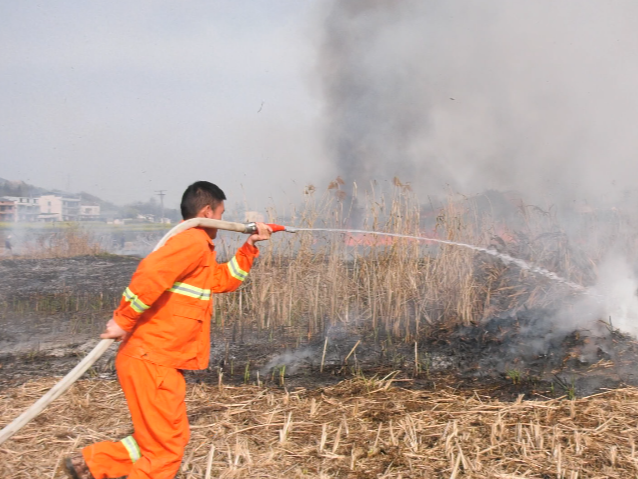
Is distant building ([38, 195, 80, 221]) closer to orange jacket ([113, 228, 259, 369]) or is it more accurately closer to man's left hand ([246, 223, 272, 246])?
man's left hand ([246, 223, 272, 246])

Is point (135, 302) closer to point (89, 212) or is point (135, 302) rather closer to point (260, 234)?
point (260, 234)

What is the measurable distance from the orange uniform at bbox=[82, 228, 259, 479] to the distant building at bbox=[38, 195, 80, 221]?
12980 mm

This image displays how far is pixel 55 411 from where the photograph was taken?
14.1ft

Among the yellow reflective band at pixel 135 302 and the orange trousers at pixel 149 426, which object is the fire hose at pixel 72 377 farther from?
the yellow reflective band at pixel 135 302

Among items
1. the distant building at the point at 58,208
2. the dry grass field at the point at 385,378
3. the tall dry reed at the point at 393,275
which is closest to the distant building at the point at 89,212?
the distant building at the point at 58,208

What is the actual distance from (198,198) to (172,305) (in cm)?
70

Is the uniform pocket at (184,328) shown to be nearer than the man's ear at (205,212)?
Yes

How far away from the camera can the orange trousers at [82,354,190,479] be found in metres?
2.87

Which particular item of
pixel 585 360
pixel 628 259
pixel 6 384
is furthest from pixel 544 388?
pixel 6 384

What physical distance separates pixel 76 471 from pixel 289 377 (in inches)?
98.5

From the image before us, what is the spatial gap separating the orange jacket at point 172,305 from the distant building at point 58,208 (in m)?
13.0

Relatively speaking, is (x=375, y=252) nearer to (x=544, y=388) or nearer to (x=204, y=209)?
(x=544, y=388)

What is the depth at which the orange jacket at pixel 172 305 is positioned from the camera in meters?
2.82

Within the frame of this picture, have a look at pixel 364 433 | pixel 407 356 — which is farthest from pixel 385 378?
pixel 364 433
